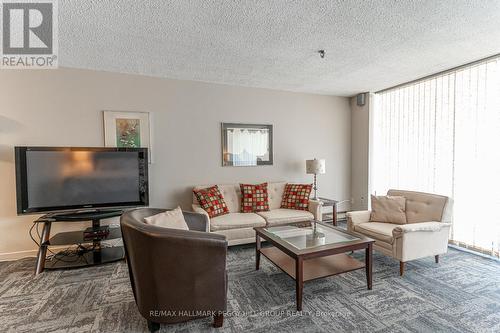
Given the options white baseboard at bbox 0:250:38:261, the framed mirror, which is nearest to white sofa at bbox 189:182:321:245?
the framed mirror

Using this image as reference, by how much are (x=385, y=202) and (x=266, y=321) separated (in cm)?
221

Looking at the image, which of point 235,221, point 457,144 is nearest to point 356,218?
point 235,221

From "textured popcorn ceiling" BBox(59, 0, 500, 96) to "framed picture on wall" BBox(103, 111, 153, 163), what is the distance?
2.00 ft

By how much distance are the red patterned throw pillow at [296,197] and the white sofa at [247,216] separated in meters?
0.09

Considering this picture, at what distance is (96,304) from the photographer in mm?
2105

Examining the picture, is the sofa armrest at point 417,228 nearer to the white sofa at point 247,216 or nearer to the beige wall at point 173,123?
the white sofa at point 247,216

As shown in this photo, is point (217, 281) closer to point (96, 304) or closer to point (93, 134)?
point (96, 304)

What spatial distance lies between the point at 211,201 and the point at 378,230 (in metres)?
2.15

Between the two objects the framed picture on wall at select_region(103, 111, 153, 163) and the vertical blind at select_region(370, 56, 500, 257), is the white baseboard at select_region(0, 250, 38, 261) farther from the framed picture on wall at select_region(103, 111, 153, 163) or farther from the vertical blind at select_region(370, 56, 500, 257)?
the vertical blind at select_region(370, 56, 500, 257)

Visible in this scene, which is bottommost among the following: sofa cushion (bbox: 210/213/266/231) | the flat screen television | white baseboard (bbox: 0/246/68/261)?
white baseboard (bbox: 0/246/68/261)

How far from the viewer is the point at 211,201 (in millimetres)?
3428

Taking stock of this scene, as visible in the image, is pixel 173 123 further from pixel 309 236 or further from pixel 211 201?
pixel 309 236

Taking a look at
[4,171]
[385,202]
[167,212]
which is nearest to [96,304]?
[167,212]

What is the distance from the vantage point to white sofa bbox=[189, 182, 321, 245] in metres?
3.18
